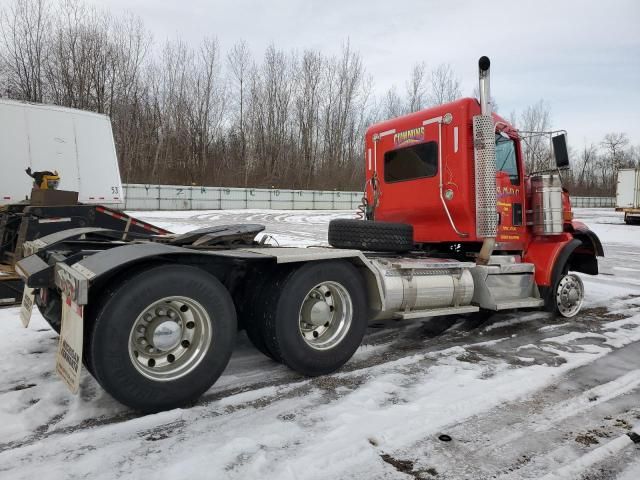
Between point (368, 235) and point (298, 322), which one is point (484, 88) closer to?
point (368, 235)

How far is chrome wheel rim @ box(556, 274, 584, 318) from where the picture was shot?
225 inches

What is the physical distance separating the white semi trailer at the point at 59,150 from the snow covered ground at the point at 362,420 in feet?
16.7

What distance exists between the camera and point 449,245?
589 cm

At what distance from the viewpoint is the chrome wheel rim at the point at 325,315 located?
148 inches

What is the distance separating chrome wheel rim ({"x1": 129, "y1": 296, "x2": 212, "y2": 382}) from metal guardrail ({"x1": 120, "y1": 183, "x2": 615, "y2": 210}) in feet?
Result: 89.5

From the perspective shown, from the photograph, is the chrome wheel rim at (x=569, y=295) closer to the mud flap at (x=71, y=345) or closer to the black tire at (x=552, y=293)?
the black tire at (x=552, y=293)

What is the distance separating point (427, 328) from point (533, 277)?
5.03 feet

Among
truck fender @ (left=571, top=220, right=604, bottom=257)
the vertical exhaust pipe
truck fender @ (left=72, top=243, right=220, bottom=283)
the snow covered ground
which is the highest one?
the vertical exhaust pipe

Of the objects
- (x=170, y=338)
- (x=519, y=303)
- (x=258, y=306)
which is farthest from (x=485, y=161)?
(x=170, y=338)

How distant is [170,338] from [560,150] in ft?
15.4

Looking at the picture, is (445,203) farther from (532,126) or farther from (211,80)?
(532,126)

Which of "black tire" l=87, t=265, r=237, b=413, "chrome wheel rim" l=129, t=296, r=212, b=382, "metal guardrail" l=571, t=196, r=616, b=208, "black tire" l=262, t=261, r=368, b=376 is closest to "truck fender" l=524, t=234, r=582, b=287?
"black tire" l=262, t=261, r=368, b=376

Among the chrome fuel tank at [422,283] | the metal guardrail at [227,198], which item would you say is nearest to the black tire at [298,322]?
the chrome fuel tank at [422,283]

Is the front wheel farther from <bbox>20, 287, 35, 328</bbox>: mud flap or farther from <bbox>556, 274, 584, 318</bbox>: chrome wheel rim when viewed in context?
<bbox>20, 287, 35, 328</bbox>: mud flap
